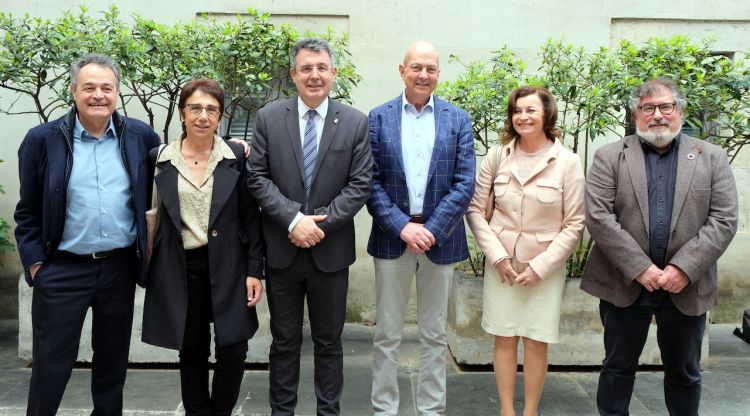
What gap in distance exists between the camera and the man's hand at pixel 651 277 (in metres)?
3.45

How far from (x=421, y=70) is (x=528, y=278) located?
4.29 ft

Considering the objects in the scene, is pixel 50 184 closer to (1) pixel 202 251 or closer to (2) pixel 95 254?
(2) pixel 95 254

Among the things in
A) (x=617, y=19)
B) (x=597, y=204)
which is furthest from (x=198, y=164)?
(x=617, y=19)

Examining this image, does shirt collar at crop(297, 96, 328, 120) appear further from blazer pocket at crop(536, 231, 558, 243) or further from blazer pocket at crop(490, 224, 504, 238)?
blazer pocket at crop(536, 231, 558, 243)

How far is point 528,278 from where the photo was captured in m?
3.73

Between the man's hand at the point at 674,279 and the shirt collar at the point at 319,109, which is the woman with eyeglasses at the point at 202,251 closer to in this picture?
the shirt collar at the point at 319,109

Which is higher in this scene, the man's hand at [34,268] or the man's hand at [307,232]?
the man's hand at [307,232]

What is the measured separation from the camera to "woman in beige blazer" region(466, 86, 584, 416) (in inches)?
148

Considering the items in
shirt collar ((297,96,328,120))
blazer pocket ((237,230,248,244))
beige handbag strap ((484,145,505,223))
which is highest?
shirt collar ((297,96,328,120))

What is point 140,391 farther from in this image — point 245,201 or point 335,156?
point 335,156

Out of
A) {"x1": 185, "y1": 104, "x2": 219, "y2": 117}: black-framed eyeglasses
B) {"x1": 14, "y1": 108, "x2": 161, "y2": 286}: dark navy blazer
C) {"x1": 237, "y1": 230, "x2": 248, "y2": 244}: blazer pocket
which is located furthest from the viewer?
{"x1": 237, "y1": 230, "x2": 248, "y2": 244}: blazer pocket

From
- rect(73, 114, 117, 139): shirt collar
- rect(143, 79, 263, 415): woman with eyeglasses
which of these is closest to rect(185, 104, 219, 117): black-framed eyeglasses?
rect(143, 79, 263, 415): woman with eyeglasses

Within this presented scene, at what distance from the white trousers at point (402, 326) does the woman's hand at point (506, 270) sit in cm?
30

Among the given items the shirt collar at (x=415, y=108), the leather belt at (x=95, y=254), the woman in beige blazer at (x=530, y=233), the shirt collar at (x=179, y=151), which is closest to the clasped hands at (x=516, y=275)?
the woman in beige blazer at (x=530, y=233)
